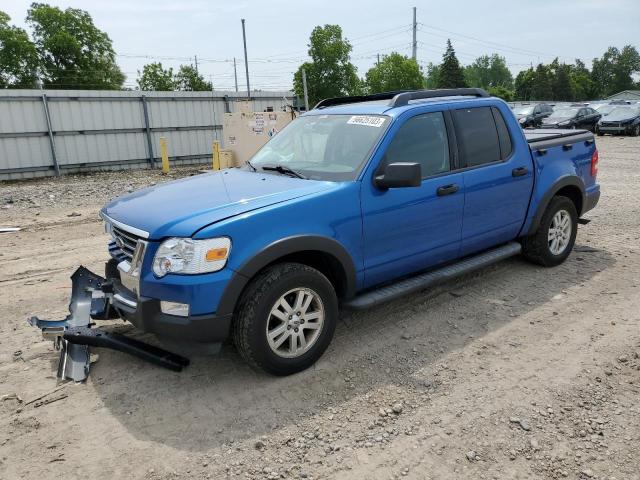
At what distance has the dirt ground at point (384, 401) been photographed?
110 inches

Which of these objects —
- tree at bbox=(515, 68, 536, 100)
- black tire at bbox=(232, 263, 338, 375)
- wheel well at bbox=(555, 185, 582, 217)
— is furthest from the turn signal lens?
tree at bbox=(515, 68, 536, 100)

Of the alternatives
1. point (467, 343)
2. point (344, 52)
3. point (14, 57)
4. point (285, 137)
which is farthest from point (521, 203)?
point (14, 57)

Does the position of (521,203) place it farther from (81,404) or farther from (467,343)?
(81,404)

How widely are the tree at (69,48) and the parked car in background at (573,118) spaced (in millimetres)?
45308

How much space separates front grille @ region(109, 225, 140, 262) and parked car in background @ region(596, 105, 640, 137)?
28.7 metres

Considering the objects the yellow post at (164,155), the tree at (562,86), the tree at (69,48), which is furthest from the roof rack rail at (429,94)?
the tree at (562,86)

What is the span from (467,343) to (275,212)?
1.92m

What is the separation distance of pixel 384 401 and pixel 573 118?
2677cm

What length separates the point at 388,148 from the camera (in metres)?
4.01

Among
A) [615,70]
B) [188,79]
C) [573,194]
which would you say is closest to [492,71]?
[615,70]

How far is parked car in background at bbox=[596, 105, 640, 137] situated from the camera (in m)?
26.3

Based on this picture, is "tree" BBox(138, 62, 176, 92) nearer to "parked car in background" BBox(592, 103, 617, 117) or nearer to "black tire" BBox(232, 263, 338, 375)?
"parked car in background" BBox(592, 103, 617, 117)

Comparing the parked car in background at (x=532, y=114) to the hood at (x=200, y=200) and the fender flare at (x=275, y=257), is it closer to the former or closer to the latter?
the hood at (x=200, y=200)

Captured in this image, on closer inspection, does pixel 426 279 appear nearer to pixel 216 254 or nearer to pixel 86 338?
pixel 216 254
